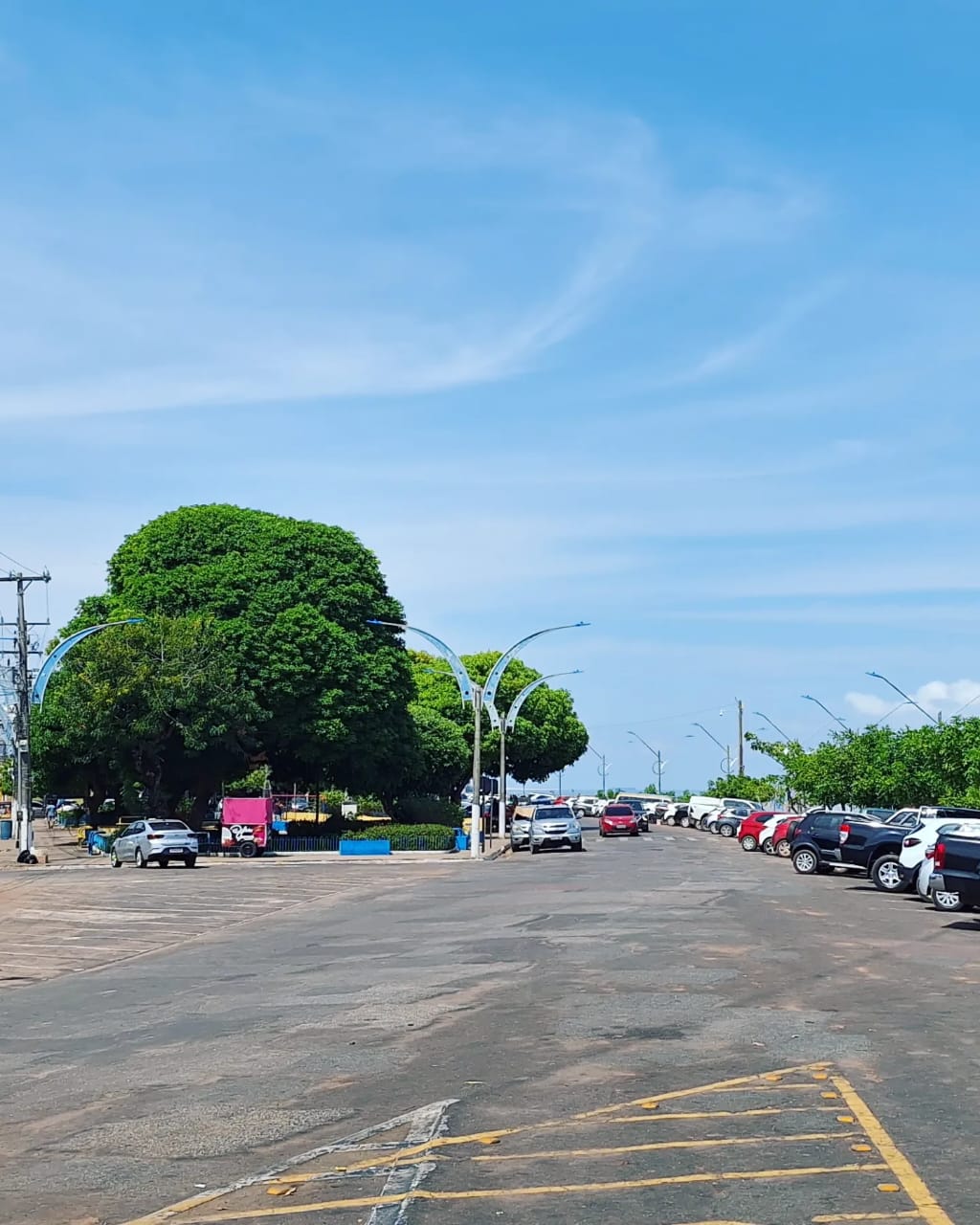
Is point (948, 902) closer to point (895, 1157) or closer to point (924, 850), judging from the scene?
point (924, 850)

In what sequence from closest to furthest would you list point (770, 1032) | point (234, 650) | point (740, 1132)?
point (740, 1132)
point (770, 1032)
point (234, 650)

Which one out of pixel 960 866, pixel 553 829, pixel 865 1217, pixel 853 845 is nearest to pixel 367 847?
pixel 553 829

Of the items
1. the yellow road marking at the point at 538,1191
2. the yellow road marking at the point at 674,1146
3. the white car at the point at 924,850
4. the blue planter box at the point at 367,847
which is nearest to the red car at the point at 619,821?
the blue planter box at the point at 367,847

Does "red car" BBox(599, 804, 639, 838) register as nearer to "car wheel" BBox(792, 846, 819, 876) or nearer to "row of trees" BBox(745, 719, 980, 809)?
"row of trees" BBox(745, 719, 980, 809)

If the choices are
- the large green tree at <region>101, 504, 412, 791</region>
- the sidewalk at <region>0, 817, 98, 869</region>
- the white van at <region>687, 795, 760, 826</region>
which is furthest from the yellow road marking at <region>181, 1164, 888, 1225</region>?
the white van at <region>687, 795, 760, 826</region>

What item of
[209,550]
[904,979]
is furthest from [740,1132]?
[209,550]

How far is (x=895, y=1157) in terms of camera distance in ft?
24.4

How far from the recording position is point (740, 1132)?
316 inches

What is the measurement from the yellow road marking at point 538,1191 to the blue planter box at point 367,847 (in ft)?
159

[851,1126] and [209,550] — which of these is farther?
[209,550]

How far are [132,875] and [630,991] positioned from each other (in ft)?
105

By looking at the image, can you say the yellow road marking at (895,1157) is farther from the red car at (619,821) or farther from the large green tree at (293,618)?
the red car at (619,821)

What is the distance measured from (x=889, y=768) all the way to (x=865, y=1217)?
65.2 m

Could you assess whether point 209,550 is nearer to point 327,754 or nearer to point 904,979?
point 327,754
